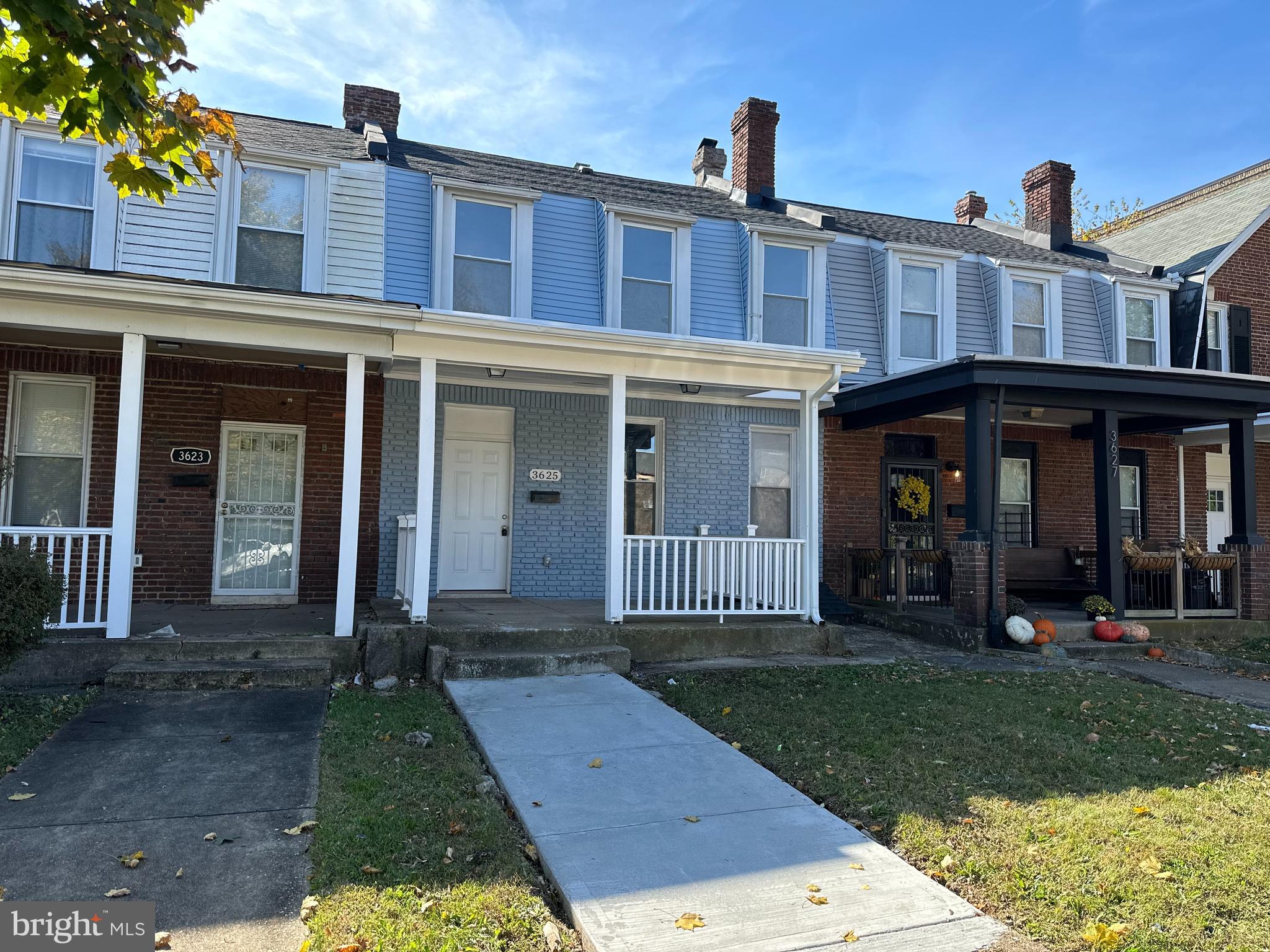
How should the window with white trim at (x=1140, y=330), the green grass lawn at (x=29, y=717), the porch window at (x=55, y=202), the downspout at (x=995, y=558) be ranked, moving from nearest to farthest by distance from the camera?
the green grass lawn at (x=29, y=717) < the porch window at (x=55, y=202) < the downspout at (x=995, y=558) < the window with white trim at (x=1140, y=330)

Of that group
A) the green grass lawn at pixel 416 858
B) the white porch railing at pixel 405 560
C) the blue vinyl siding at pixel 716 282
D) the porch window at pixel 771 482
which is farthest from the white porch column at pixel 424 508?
the porch window at pixel 771 482

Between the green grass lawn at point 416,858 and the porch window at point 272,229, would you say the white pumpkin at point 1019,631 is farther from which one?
the porch window at point 272,229

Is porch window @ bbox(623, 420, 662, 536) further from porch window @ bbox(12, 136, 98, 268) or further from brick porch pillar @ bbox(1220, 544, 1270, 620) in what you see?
brick porch pillar @ bbox(1220, 544, 1270, 620)

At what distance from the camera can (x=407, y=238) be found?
988 centimetres

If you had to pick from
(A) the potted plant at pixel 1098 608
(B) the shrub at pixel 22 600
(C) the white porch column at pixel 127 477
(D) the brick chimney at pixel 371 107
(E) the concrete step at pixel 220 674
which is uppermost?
(D) the brick chimney at pixel 371 107

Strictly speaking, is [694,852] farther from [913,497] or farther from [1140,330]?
[1140,330]

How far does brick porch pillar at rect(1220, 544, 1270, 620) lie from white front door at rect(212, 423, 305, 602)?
1156 centimetres

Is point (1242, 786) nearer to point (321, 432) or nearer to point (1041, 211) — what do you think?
point (321, 432)

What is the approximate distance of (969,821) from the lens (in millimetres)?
3871

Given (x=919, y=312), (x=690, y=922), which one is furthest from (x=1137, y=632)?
(x=690, y=922)

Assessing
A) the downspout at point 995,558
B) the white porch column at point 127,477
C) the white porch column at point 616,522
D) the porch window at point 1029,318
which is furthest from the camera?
the porch window at point 1029,318

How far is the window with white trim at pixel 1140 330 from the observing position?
13172 millimetres

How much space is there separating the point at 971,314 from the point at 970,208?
5.24 m

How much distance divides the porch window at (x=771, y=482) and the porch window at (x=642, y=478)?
4.68 ft
